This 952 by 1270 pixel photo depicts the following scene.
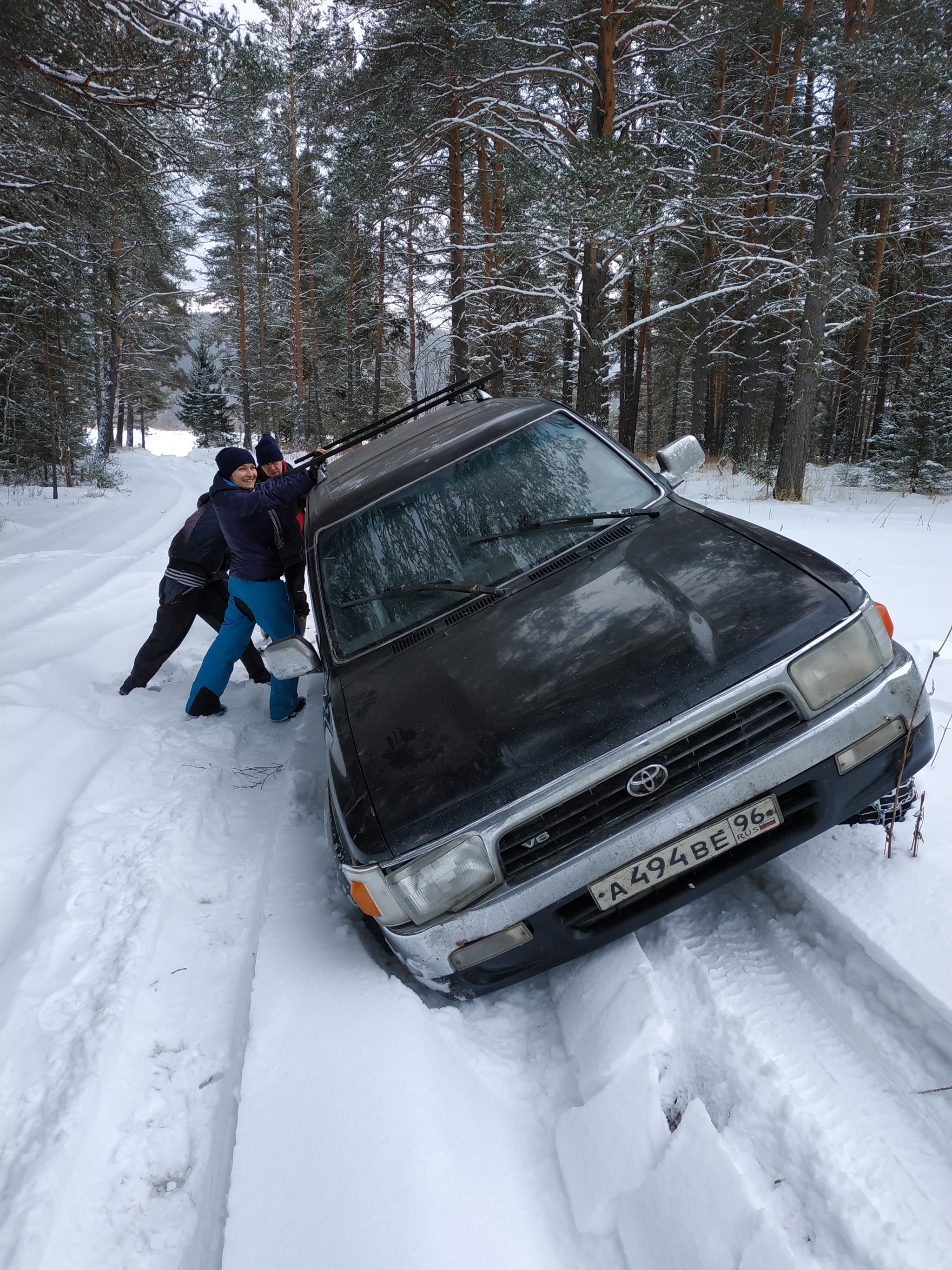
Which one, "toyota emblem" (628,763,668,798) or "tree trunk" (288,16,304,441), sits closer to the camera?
"toyota emblem" (628,763,668,798)

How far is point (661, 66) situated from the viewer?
1143 cm

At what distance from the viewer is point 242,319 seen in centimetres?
2950

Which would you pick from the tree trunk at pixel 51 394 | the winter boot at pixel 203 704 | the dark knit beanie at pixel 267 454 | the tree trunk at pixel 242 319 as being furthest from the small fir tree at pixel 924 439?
the tree trunk at pixel 242 319

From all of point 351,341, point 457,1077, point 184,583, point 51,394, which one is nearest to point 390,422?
point 184,583

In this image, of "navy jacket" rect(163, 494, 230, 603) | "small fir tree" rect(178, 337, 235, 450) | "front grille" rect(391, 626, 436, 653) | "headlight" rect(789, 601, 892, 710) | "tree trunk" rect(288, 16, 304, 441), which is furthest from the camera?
"small fir tree" rect(178, 337, 235, 450)

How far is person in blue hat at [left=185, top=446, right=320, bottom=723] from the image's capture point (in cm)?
415

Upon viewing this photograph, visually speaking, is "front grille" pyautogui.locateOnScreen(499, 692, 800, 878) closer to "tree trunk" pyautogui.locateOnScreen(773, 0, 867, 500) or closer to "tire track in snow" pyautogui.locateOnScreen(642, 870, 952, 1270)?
"tire track in snow" pyautogui.locateOnScreen(642, 870, 952, 1270)

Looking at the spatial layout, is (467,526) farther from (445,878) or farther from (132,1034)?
(132,1034)

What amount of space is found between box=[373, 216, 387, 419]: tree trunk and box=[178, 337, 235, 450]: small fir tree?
1703 centimetres

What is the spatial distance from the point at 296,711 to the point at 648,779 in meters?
3.30

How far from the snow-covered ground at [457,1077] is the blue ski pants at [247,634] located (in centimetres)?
148

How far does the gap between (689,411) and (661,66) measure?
2260 cm

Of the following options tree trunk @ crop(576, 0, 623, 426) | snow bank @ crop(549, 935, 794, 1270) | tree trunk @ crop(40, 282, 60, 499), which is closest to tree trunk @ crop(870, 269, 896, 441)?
tree trunk @ crop(576, 0, 623, 426)

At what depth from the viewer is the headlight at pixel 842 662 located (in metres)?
1.99
